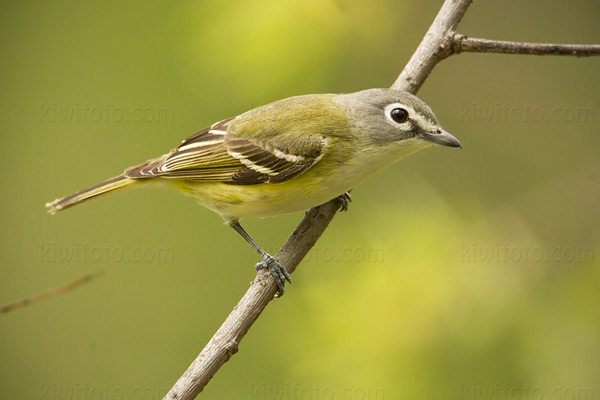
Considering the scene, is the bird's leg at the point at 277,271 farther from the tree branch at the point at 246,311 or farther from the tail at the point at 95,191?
the tail at the point at 95,191

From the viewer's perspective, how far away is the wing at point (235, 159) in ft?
13.7

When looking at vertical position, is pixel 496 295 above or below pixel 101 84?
below

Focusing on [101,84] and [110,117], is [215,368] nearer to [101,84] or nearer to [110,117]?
[110,117]

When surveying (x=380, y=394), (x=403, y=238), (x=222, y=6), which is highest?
(x=222, y=6)

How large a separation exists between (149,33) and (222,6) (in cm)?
100

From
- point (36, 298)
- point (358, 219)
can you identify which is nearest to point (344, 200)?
point (358, 219)

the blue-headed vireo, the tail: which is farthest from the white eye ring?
the tail

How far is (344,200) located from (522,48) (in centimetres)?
161

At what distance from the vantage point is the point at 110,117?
5.39m

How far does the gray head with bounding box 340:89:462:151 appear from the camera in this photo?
4.04 m

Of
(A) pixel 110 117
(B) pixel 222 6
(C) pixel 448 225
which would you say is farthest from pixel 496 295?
(A) pixel 110 117

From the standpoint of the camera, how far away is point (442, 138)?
406 cm

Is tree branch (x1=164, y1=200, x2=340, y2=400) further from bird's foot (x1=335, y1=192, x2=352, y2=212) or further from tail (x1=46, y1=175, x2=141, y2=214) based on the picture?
tail (x1=46, y1=175, x2=141, y2=214)

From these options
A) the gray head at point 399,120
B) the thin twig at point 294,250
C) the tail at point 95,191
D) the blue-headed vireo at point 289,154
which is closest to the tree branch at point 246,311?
the thin twig at point 294,250
